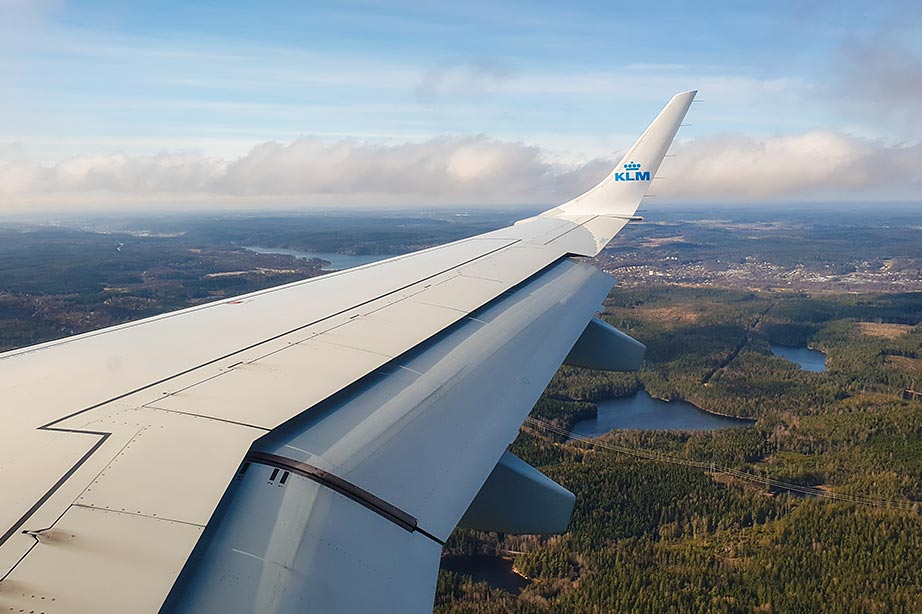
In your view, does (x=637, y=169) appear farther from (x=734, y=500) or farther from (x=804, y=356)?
(x=804, y=356)

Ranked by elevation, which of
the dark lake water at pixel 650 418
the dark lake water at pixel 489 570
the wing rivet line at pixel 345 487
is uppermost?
the wing rivet line at pixel 345 487

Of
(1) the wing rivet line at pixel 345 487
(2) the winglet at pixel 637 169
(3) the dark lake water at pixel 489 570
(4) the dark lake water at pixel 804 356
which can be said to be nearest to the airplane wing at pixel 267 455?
(1) the wing rivet line at pixel 345 487

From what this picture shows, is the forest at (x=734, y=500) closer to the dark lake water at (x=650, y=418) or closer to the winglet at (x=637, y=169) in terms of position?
the dark lake water at (x=650, y=418)

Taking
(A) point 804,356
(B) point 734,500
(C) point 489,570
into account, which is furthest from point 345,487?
(A) point 804,356

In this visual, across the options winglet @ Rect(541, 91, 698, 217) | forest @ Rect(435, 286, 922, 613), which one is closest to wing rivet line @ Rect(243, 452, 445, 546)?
winglet @ Rect(541, 91, 698, 217)

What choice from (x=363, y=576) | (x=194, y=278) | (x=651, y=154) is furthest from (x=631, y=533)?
(x=194, y=278)

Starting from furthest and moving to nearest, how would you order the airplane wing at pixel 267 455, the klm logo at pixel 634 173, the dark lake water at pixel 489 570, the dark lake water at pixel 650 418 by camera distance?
1. the dark lake water at pixel 650 418
2. the dark lake water at pixel 489 570
3. the klm logo at pixel 634 173
4. the airplane wing at pixel 267 455

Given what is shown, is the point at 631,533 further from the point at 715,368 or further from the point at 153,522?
the point at 715,368
